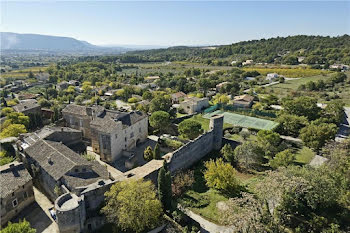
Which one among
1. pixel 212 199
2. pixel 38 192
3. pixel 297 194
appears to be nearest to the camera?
pixel 297 194

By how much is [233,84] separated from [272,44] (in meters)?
120

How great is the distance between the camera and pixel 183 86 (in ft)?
275

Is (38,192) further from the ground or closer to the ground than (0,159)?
closer to the ground

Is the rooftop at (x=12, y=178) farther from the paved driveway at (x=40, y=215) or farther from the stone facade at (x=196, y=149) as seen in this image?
→ the stone facade at (x=196, y=149)

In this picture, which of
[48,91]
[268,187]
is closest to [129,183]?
[268,187]

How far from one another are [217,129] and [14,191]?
26832 millimetres

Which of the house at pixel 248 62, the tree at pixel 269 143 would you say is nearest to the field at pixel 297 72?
the house at pixel 248 62

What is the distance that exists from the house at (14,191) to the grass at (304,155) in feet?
116

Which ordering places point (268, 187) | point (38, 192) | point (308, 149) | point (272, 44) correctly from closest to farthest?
point (268, 187) < point (38, 192) < point (308, 149) < point (272, 44)

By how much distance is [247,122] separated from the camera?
163ft

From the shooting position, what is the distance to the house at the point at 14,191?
74.6 feet

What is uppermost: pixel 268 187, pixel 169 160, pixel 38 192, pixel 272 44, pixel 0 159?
pixel 272 44

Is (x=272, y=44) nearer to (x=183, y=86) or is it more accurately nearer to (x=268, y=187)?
(x=183, y=86)

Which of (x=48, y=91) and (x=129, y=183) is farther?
(x=48, y=91)
